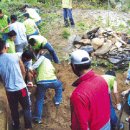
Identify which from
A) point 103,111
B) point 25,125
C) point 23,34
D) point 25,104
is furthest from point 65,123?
point 103,111

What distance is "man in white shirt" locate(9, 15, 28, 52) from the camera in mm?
8438

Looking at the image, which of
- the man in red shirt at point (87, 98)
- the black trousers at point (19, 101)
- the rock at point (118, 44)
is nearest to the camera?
the man in red shirt at point (87, 98)

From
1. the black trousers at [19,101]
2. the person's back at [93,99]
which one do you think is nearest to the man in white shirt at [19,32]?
the black trousers at [19,101]

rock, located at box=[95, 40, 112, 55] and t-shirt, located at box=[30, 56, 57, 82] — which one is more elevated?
t-shirt, located at box=[30, 56, 57, 82]

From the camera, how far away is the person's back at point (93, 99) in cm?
354

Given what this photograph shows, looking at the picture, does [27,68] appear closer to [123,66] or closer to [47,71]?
[47,71]

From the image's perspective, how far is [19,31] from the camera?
27.8ft

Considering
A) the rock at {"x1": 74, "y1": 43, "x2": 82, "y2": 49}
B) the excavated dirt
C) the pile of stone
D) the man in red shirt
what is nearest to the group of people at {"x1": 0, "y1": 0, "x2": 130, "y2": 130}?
the man in red shirt

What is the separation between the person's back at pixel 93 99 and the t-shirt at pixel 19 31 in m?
5.07

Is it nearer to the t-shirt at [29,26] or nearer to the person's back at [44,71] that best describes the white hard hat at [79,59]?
the person's back at [44,71]

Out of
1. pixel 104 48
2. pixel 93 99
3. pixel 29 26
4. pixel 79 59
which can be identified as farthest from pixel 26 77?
pixel 104 48

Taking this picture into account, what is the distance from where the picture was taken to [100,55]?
32.4 ft

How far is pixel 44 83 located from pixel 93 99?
2.95 m

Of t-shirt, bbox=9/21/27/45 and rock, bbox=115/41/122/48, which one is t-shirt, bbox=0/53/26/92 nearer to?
t-shirt, bbox=9/21/27/45
